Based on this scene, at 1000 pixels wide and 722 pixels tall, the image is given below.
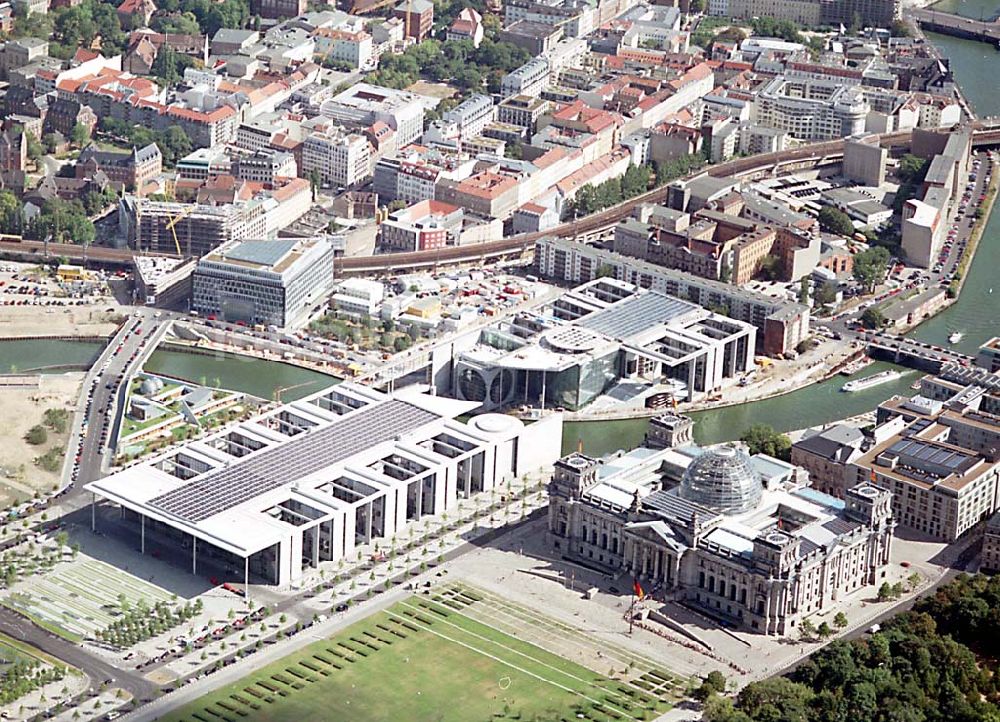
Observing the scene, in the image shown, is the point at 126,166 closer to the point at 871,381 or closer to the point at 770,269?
the point at 770,269

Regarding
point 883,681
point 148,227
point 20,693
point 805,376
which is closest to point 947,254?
point 805,376

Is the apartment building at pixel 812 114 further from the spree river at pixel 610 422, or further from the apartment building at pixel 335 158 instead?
the spree river at pixel 610 422

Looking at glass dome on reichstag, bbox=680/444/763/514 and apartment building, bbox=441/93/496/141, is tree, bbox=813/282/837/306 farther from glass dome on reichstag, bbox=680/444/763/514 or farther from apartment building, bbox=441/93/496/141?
glass dome on reichstag, bbox=680/444/763/514

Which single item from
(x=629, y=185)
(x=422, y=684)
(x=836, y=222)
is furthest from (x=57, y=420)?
(x=836, y=222)

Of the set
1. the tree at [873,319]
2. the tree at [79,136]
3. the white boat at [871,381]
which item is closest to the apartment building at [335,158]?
the tree at [79,136]

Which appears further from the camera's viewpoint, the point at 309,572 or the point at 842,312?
the point at 842,312

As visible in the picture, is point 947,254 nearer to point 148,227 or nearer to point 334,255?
point 334,255
